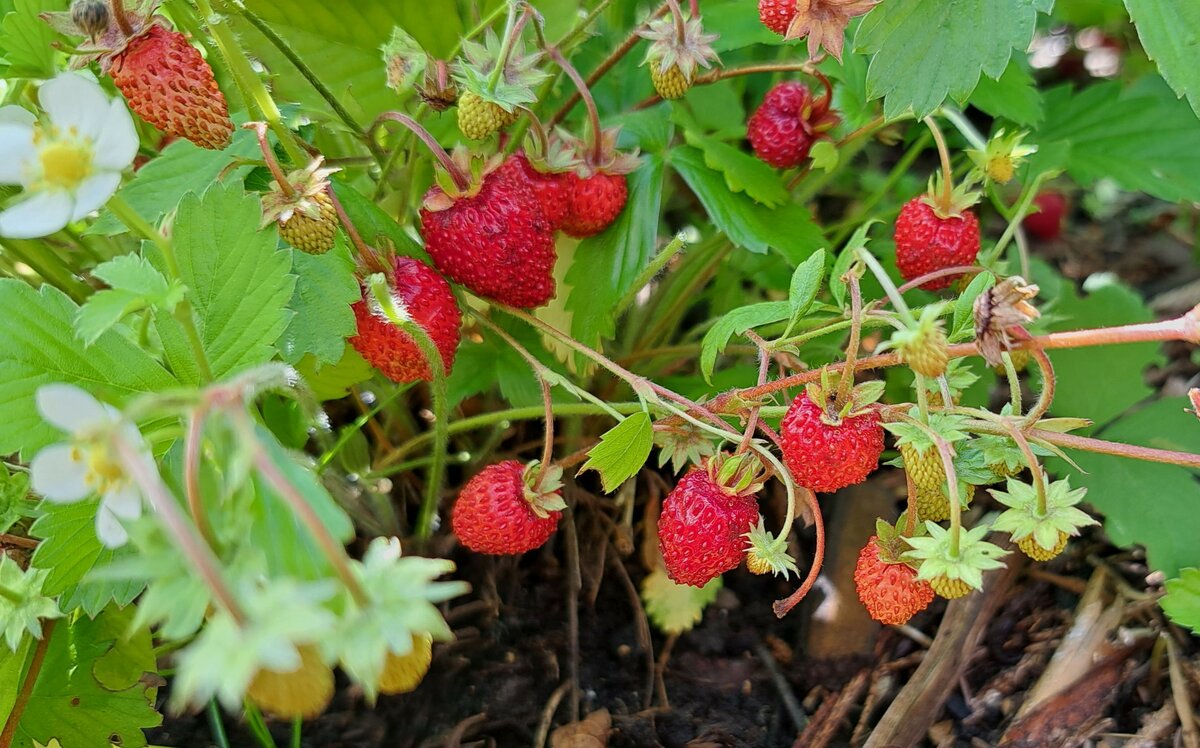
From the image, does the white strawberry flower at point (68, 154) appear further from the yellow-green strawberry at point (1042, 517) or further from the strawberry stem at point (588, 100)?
the yellow-green strawberry at point (1042, 517)

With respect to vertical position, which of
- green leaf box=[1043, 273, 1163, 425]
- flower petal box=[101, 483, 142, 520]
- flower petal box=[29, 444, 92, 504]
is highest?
flower petal box=[29, 444, 92, 504]

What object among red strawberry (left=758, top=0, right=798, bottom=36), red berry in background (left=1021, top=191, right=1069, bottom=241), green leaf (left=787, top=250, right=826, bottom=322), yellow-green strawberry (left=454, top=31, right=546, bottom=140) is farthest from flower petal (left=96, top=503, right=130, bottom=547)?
red berry in background (left=1021, top=191, right=1069, bottom=241)

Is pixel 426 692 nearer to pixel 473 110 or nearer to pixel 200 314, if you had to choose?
pixel 200 314

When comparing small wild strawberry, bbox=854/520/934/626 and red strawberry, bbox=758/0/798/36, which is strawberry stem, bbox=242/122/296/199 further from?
small wild strawberry, bbox=854/520/934/626

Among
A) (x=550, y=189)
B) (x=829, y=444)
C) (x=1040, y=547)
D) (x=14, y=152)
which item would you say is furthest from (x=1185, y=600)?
(x=14, y=152)

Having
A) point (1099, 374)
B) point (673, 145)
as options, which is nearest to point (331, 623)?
point (673, 145)

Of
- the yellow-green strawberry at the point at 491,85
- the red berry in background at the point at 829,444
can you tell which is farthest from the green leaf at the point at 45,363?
the red berry in background at the point at 829,444
